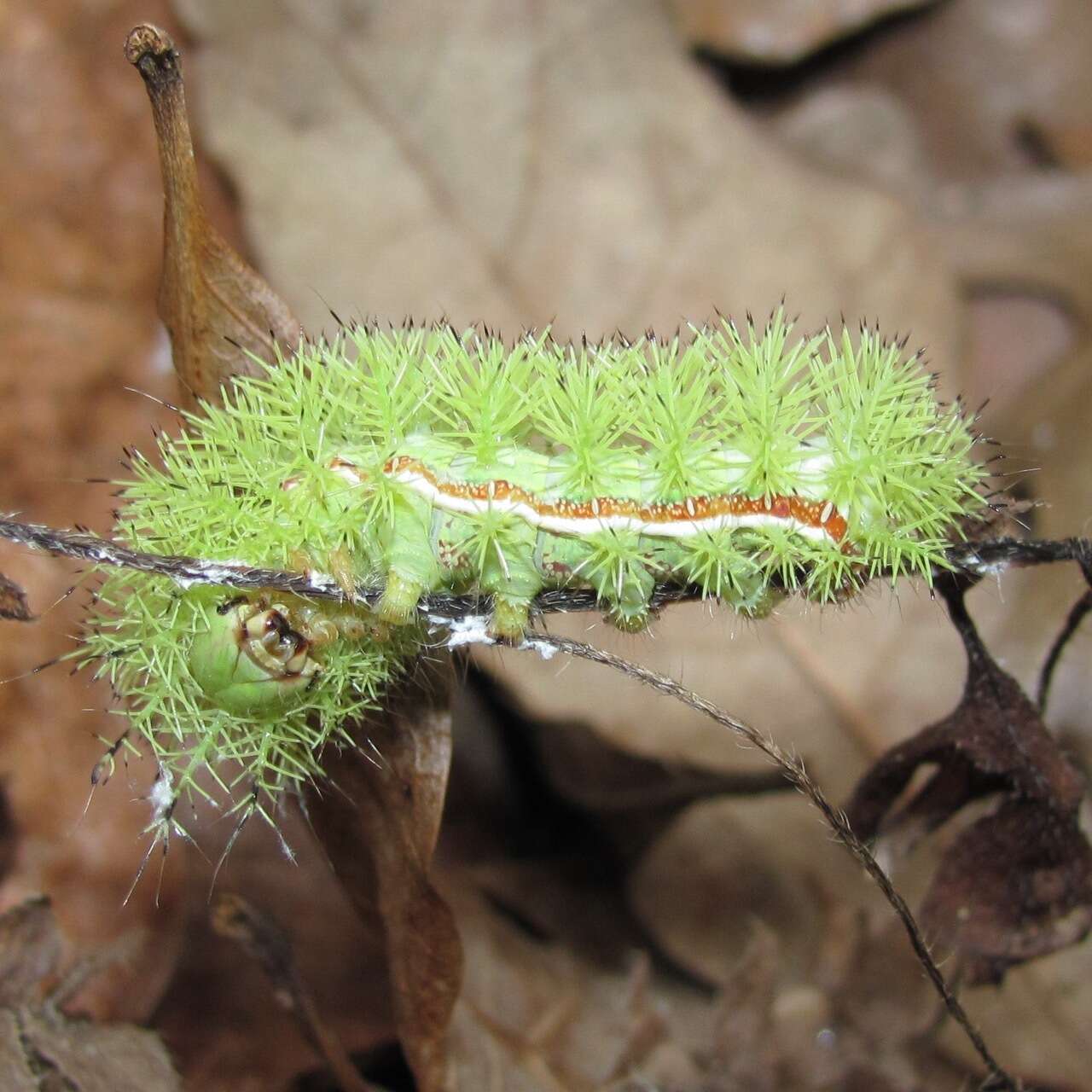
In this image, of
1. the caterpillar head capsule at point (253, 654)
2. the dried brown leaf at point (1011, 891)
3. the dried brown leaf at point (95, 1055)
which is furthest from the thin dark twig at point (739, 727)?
the dried brown leaf at point (95, 1055)

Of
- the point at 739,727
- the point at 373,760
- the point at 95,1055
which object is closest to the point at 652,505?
the point at 739,727

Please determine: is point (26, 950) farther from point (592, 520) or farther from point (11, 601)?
point (592, 520)

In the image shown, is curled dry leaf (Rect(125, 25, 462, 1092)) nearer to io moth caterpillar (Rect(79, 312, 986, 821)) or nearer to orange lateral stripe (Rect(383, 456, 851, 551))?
io moth caterpillar (Rect(79, 312, 986, 821))

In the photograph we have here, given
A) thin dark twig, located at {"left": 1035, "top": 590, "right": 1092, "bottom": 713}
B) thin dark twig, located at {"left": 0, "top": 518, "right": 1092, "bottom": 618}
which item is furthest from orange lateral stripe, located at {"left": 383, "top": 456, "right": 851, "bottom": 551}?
thin dark twig, located at {"left": 1035, "top": 590, "right": 1092, "bottom": 713}

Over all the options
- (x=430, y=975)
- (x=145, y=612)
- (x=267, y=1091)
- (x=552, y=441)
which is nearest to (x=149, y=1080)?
(x=267, y=1091)

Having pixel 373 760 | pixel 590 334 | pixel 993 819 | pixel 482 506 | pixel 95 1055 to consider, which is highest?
pixel 590 334

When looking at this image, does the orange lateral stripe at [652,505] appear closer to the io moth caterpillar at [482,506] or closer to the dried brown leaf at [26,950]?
the io moth caterpillar at [482,506]

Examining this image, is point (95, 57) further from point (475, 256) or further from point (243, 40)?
point (475, 256)

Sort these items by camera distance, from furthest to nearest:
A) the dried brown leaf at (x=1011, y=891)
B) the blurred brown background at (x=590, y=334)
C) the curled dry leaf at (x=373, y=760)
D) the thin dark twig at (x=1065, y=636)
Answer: the blurred brown background at (x=590, y=334) < the dried brown leaf at (x=1011, y=891) < the thin dark twig at (x=1065, y=636) < the curled dry leaf at (x=373, y=760)
